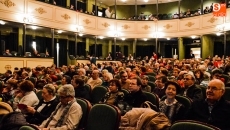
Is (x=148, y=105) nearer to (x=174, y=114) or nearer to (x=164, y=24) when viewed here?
(x=174, y=114)

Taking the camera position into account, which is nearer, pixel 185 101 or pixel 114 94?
pixel 185 101

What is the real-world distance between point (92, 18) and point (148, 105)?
14.4 m

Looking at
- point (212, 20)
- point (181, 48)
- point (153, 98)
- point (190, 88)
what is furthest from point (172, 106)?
point (181, 48)

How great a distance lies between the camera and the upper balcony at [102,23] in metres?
12.4

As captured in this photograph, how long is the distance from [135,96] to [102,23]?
14020 millimetres

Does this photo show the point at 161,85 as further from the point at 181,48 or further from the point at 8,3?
the point at 181,48

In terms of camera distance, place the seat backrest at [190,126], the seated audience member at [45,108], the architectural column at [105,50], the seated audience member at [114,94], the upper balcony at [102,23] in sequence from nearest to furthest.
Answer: the seat backrest at [190,126] → the seated audience member at [45,108] → the seated audience member at [114,94] → the upper balcony at [102,23] → the architectural column at [105,50]

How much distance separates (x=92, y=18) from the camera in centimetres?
1692

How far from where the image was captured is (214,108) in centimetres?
309

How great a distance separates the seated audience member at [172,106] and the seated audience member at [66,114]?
43.9 inches

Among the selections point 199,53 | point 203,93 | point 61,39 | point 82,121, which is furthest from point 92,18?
point 82,121

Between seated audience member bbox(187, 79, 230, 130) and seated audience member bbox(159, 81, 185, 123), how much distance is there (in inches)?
5.7

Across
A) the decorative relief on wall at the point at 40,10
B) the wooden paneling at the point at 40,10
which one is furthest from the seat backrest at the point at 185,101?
the decorative relief on wall at the point at 40,10

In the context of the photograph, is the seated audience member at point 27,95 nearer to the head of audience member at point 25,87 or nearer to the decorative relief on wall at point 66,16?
the head of audience member at point 25,87
